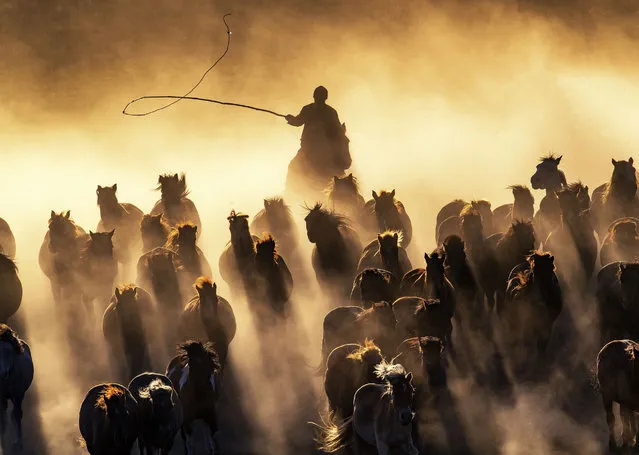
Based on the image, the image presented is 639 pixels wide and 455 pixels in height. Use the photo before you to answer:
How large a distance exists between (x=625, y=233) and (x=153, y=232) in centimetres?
747

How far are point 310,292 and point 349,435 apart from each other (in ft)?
19.7

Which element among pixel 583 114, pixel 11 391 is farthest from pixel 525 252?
pixel 583 114

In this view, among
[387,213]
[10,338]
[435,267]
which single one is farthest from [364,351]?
[387,213]

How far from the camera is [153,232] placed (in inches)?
867

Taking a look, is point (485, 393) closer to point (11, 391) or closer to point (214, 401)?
point (214, 401)

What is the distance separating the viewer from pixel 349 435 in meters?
15.2

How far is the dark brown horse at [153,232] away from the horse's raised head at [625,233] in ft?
23.2

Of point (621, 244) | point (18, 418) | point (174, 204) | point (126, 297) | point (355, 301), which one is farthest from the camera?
point (174, 204)

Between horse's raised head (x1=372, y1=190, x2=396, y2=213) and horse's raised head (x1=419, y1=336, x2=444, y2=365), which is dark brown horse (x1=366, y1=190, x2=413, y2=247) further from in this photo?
horse's raised head (x1=419, y1=336, x2=444, y2=365)

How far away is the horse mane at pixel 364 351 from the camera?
15867 millimetres

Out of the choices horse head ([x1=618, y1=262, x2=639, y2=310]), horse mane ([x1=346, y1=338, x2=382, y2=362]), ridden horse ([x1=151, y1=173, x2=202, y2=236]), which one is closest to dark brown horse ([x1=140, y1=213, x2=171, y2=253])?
ridden horse ([x1=151, y1=173, x2=202, y2=236])

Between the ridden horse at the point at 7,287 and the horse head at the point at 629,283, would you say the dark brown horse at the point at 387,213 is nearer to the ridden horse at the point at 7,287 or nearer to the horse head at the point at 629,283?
the horse head at the point at 629,283

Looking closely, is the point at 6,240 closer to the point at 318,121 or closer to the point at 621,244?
the point at 318,121

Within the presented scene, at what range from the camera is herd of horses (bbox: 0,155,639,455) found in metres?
15.8
